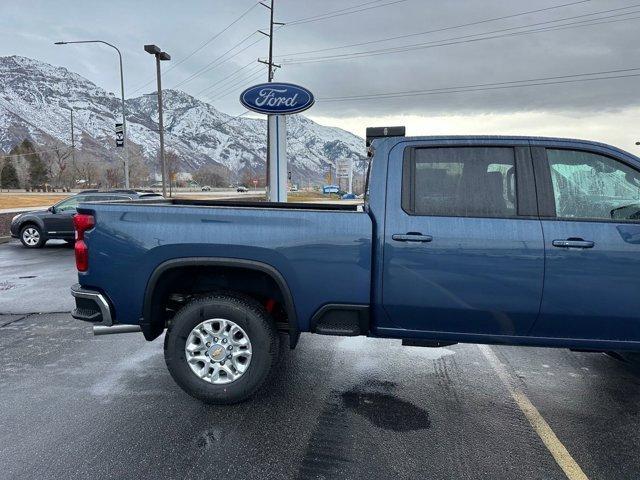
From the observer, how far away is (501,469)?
2.72 metres

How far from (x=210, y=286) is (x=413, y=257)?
1.72 metres

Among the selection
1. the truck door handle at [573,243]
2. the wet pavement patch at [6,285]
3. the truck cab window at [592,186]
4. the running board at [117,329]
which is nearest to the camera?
the truck door handle at [573,243]

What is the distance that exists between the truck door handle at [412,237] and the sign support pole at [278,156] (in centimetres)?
737

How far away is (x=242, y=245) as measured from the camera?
3.24 meters

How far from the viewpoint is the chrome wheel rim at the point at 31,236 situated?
41.8ft

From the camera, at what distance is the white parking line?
8.95 ft

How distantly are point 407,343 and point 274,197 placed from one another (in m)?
7.66

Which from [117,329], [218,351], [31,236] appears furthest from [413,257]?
[31,236]

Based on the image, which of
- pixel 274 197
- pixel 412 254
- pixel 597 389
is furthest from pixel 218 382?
pixel 274 197

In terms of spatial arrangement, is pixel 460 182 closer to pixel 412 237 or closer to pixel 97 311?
pixel 412 237

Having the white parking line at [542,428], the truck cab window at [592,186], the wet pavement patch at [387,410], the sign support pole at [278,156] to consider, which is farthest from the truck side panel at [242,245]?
the sign support pole at [278,156]

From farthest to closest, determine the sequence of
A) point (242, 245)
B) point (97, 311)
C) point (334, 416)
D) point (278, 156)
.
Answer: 1. point (278, 156)
2. point (97, 311)
3. point (334, 416)
4. point (242, 245)

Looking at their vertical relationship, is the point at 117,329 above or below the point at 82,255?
below

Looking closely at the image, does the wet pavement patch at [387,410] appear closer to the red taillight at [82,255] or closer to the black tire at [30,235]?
the red taillight at [82,255]
